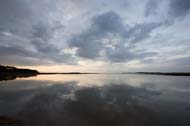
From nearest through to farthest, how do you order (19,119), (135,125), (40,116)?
1. (135,125)
2. (19,119)
3. (40,116)

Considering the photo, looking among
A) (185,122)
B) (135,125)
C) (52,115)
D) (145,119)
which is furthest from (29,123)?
(185,122)

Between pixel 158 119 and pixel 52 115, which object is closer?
pixel 158 119

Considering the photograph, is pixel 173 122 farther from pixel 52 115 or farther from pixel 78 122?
pixel 52 115

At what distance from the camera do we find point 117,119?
9961 mm

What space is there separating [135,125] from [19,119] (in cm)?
776

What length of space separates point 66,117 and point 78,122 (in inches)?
52.7

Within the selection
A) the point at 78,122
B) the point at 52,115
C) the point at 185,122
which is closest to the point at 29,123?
the point at 52,115

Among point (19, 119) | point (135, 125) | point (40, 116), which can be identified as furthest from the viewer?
point (40, 116)

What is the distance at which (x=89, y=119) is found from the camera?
996 cm

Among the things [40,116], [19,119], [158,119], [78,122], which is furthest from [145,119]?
[19,119]

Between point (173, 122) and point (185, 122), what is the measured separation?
731 mm

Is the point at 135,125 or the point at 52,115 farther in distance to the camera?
the point at 52,115

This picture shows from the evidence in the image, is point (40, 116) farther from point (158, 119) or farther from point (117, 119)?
point (158, 119)

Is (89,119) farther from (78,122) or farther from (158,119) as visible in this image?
(158,119)
